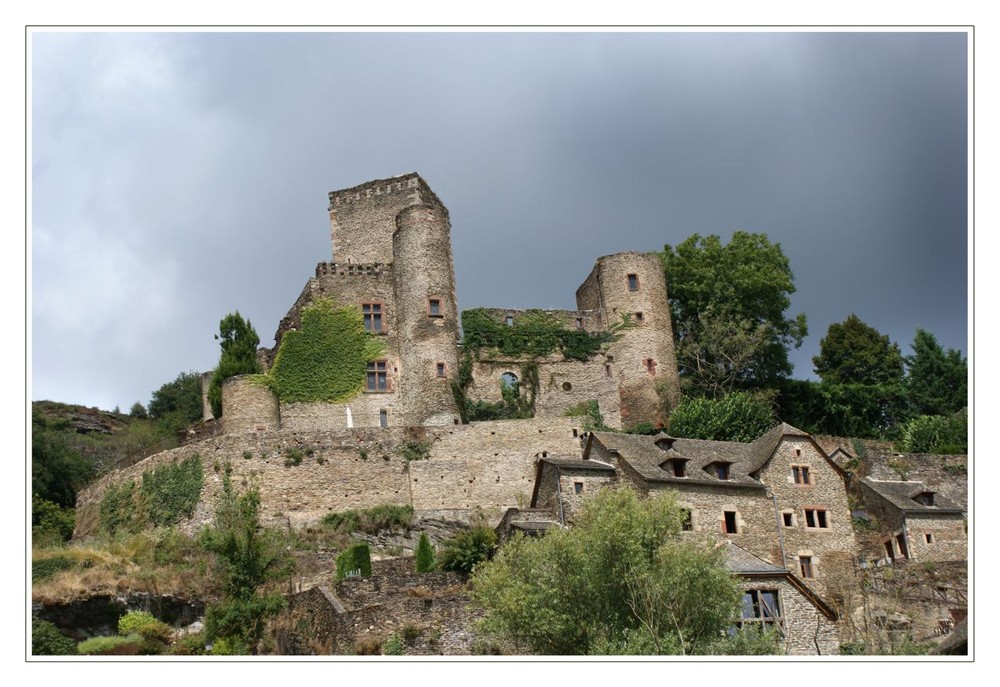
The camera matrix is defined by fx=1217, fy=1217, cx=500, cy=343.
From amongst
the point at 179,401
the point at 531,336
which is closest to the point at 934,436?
the point at 531,336

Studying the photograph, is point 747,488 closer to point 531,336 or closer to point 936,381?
point 531,336

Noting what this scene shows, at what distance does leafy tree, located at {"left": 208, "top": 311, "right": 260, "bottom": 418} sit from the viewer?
148 feet

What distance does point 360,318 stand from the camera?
4669 centimetres

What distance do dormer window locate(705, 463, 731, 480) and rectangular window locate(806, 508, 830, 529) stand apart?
290 cm

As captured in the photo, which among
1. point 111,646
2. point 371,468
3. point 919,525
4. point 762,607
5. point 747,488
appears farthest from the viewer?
point 371,468

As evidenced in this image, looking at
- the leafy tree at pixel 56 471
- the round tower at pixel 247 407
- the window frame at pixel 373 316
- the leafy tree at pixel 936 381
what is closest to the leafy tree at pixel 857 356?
the leafy tree at pixel 936 381

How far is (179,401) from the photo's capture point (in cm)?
7100

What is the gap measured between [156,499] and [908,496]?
79.2 feet

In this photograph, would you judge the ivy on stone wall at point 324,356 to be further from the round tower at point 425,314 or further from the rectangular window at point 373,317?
the round tower at point 425,314

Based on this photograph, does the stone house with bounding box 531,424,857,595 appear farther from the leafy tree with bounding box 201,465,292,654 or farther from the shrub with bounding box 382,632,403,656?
the leafy tree with bounding box 201,465,292,654

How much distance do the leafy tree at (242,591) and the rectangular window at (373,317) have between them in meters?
15.8

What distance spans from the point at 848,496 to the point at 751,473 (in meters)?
4.33

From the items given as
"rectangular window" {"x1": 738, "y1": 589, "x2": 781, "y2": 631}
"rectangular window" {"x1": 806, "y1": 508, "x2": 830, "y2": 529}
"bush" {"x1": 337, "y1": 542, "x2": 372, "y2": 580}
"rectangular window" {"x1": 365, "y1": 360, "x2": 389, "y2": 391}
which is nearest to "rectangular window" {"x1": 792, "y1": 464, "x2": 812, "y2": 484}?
"rectangular window" {"x1": 806, "y1": 508, "x2": 830, "y2": 529}
